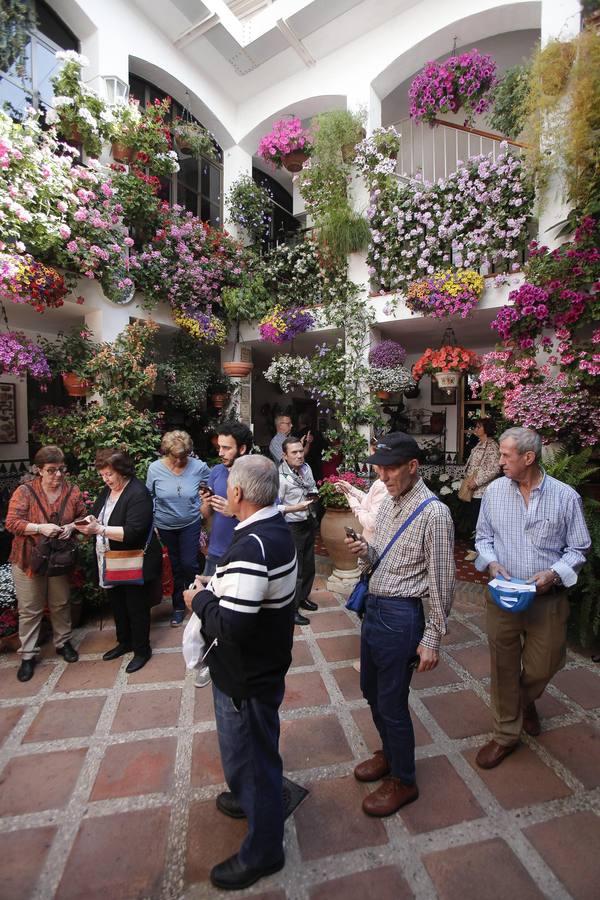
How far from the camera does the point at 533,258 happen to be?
512 cm

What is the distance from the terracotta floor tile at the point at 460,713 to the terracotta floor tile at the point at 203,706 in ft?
5.20

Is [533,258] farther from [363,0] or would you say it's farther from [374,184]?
[363,0]

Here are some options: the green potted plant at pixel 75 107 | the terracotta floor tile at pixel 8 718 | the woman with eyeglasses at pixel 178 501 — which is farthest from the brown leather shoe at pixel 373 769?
the green potted plant at pixel 75 107

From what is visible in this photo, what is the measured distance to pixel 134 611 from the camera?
3746mm

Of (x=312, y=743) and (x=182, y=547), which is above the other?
(x=182, y=547)

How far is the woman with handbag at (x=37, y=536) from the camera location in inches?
141

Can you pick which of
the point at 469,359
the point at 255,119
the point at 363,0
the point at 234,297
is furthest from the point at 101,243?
the point at 363,0

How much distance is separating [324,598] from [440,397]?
16.5ft

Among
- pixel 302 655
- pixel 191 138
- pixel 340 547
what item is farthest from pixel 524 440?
pixel 191 138

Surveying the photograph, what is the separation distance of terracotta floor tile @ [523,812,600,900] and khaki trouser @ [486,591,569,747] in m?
0.46

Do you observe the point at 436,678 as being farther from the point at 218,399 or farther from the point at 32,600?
the point at 218,399

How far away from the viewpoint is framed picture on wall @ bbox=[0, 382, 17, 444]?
24.0 ft

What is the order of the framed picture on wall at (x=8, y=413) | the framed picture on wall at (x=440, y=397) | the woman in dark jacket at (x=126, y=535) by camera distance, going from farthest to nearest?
the framed picture on wall at (x=440, y=397) < the framed picture on wall at (x=8, y=413) < the woman in dark jacket at (x=126, y=535)

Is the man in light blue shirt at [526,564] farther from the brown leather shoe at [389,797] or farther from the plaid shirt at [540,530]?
the brown leather shoe at [389,797]
